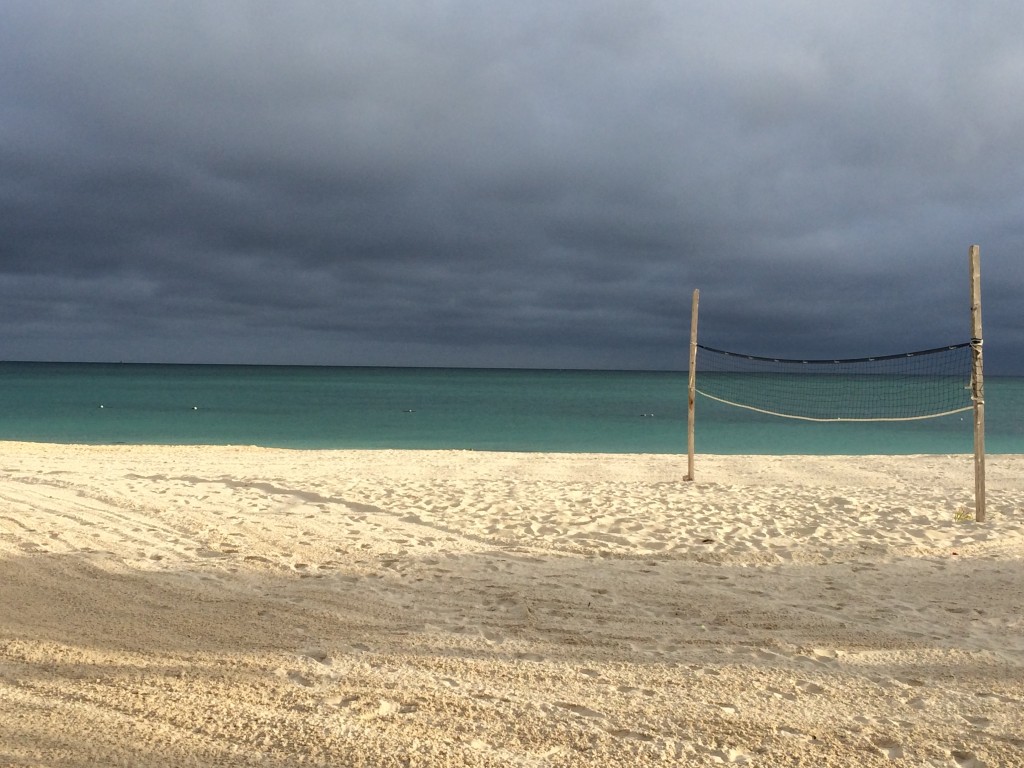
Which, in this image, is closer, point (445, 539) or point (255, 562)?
point (255, 562)

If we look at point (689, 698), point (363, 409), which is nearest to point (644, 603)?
point (689, 698)

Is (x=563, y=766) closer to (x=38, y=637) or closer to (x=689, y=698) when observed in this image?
(x=689, y=698)

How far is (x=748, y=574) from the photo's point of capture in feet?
21.1

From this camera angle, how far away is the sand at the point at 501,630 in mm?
3225

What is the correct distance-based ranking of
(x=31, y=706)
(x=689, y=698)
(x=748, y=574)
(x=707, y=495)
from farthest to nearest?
Result: (x=707, y=495)
(x=748, y=574)
(x=689, y=698)
(x=31, y=706)

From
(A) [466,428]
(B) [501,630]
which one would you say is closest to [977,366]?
(B) [501,630]

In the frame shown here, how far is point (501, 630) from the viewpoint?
4754 millimetres

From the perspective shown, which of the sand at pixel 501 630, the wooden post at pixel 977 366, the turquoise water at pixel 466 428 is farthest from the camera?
the turquoise water at pixel 466 428

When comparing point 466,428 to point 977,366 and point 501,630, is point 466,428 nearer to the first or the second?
point 977,366

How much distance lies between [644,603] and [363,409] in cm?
3916

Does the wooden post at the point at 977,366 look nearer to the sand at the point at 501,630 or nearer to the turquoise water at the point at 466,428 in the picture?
the sand at the point at 501,630

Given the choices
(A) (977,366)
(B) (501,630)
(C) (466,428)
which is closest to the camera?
(B) (501,630)

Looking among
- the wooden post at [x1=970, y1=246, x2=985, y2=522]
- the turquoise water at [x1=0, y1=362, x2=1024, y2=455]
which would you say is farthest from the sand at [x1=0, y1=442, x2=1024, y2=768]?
the turquoise water at [x1=0, y1=362, x2=1024, y2=455]

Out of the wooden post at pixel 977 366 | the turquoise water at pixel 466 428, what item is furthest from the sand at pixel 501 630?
the turquoise water at pixel 466 428
